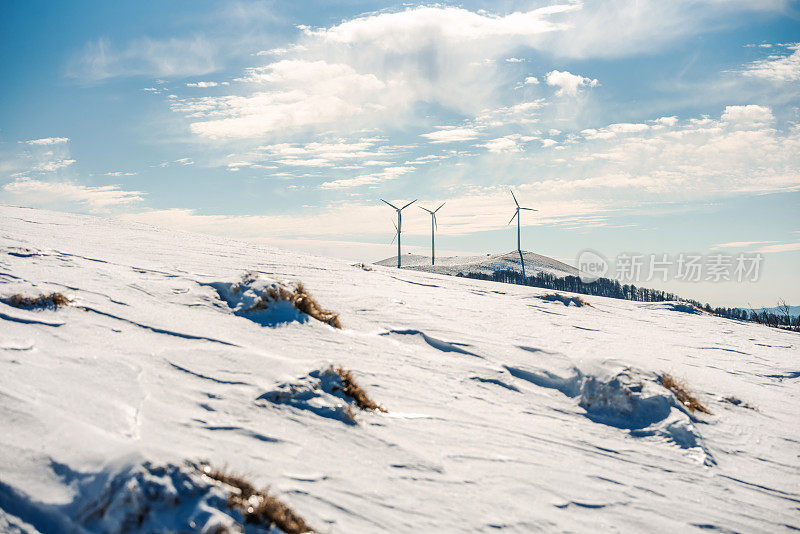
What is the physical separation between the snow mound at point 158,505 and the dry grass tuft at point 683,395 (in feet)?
22.7

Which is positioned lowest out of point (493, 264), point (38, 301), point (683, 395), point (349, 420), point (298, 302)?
point (493, 264)

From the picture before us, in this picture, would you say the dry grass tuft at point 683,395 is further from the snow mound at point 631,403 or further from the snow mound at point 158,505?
the snow mound at point 158,505

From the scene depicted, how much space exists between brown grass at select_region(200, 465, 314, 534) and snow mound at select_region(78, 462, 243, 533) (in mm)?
72

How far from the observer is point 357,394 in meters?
5.75

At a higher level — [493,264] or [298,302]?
[298,302]

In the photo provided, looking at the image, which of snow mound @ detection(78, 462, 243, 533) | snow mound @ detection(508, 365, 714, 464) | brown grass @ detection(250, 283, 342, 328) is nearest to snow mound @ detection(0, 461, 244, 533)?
snow mound @ detection(78, 462, 243, 533)

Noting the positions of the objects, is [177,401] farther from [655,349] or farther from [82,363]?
[655,349]

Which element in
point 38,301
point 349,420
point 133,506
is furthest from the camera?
point 38,301

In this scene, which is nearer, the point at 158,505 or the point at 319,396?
the point at 158,505

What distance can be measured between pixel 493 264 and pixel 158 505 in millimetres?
120713

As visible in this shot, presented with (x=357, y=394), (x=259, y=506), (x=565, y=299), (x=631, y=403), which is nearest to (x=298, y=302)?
(x=357, y=394)

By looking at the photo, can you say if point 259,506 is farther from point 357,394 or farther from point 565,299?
point 565,299

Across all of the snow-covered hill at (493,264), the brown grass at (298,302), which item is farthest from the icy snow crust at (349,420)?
the snow-covered hill at (493,264)

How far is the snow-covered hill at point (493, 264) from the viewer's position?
371 ft
